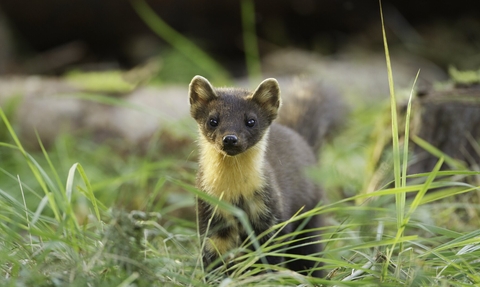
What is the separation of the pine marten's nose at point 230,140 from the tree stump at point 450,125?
2673 mm

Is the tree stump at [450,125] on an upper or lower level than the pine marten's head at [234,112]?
lower

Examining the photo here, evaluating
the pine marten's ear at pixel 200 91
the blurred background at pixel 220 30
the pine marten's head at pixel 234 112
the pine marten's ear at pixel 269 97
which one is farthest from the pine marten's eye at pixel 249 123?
the blurred background at pixel 220 30

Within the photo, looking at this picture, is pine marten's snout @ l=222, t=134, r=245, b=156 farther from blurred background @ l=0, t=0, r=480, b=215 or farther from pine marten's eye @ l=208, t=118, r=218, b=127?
blurred background @ l=0, t=0, r=480, b=215

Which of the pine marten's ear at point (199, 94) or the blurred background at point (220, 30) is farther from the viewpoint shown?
the blurred background at point (220, 30)

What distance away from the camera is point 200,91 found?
4.77 metres

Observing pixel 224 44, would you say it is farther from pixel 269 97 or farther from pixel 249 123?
pixel 249 123

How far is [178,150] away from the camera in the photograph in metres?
8.51

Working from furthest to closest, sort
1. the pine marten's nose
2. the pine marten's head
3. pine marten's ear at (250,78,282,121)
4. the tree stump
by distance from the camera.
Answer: the tree stump < pine marten's ear at (250,78,282,121) < the pine marten's head < the pine marten's nose

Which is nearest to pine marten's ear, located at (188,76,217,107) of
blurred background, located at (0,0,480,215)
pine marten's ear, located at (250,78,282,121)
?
pine marten's ear, located at (250,78,282,121)

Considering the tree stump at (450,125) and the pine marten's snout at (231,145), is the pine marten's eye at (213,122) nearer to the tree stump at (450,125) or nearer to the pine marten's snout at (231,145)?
the pine marten's snout at (231,145)

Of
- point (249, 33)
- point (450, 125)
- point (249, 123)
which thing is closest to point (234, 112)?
point (249, 123)

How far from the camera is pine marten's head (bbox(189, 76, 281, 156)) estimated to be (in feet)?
14.7

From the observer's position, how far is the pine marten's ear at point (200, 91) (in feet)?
15.5

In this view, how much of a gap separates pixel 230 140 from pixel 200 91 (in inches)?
24.8
